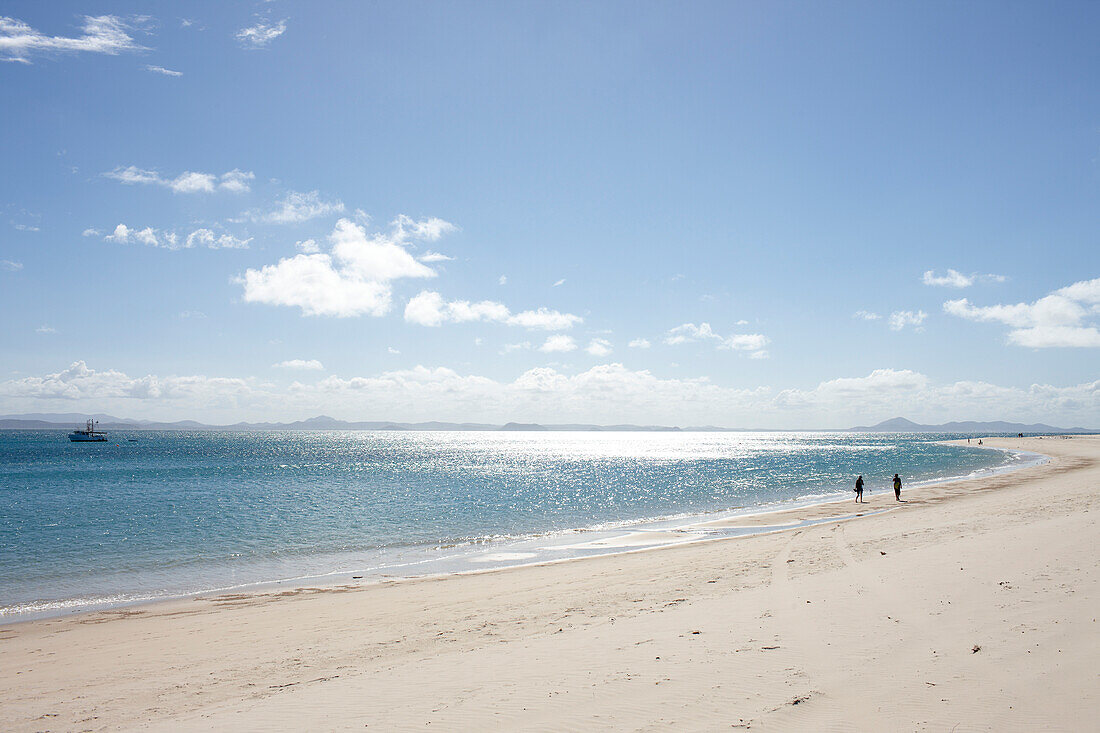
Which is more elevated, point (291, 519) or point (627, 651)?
point (627, 651)

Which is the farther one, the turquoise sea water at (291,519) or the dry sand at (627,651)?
the turquoise sea water at (291,519)

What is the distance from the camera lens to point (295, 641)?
1266cm

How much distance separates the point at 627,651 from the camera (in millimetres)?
9672

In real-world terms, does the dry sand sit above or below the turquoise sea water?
above

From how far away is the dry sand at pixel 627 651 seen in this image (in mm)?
7328

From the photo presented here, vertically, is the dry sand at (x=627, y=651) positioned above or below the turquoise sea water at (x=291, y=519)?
above

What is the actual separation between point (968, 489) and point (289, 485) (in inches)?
2311

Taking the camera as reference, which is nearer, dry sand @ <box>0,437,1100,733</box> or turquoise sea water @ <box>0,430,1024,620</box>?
dry sand @ <box>0,437,1100,733</box>

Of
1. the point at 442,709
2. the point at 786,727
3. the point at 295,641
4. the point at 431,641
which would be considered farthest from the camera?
the point at 295,641

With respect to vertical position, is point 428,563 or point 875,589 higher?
point 875,589

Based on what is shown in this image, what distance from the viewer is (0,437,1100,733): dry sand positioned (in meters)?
7.33

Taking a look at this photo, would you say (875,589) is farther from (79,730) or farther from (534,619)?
(79,730)

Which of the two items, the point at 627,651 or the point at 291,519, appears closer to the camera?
the point at 627,651

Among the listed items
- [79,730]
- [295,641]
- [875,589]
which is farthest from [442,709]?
[875,589]
